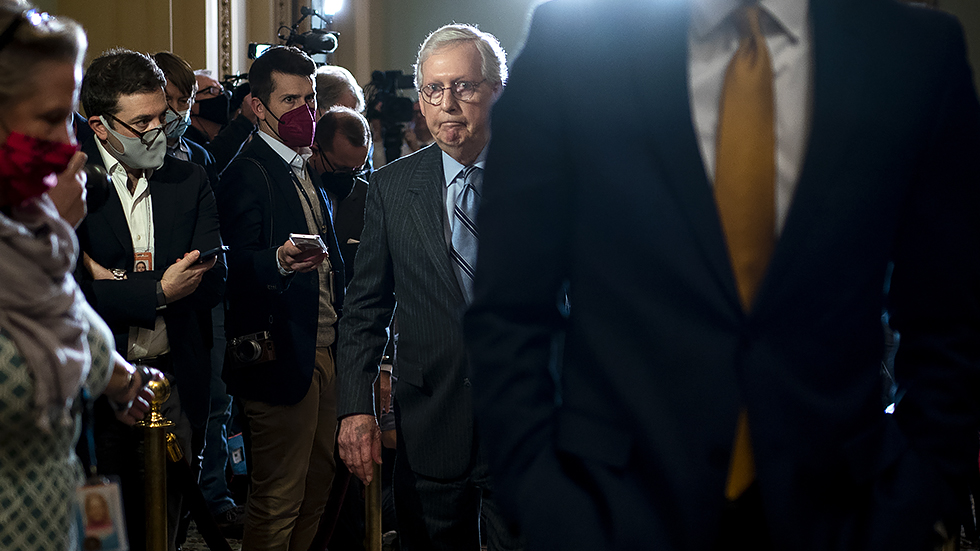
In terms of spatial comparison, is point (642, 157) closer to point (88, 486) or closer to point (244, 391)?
point (88, 486)

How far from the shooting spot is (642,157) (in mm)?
1151

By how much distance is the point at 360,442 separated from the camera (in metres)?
2.24

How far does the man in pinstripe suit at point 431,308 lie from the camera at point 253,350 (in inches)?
29.0

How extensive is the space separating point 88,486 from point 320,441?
183 centimetres

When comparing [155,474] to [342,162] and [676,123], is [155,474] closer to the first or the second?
[676,123]

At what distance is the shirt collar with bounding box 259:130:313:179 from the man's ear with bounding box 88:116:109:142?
0.58 metres

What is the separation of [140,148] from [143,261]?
0.34 meters

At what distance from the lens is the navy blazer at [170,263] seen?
8.64 feet

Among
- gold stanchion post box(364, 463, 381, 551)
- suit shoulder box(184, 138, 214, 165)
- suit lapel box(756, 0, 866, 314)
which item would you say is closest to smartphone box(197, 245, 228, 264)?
gold stanchion post box(364, 463, 381, 551)

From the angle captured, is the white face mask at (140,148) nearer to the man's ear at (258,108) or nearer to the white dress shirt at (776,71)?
the man's ear at (258,108)

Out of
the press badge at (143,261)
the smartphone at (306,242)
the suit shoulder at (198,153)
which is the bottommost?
the press badge at (143,261)

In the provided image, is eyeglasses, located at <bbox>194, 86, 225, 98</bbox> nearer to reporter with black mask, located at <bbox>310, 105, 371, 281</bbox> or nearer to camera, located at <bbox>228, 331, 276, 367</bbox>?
reporter with black mask, located at <bbox>310, 105, 371, 281</bbox>

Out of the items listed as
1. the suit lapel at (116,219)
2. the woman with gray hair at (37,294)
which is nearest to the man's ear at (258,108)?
the suit lapel at (116,219)

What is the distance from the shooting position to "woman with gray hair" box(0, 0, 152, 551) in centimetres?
130
